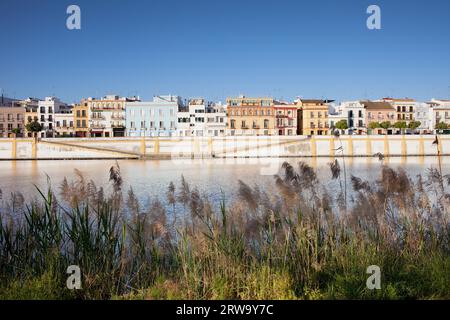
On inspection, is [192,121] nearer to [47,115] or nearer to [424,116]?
[47,115]

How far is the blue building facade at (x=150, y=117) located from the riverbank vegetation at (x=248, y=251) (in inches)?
1928

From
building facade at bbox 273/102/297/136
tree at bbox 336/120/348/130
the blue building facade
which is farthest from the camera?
building facade at bbox 273/102/297/136

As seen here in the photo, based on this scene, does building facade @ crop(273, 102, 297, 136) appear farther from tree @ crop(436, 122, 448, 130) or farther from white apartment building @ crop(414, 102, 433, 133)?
tree @ crop(436, 122, 448, 130)

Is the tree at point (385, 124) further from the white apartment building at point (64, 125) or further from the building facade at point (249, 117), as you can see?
the white apartment building at point (64, 125)

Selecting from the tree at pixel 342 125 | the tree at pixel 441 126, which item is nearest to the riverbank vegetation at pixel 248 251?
the tree at pixel 342 125

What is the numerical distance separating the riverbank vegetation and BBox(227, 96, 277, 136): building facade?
4818 centimetres

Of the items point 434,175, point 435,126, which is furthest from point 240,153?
point 434,175

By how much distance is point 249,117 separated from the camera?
177ft

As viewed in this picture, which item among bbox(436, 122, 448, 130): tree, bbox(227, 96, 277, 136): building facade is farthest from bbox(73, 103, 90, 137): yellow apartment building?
bbox(436, 122, 448, 130): tree

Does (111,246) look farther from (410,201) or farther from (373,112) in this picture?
(373,112)

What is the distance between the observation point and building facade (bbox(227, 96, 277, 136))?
176 feet

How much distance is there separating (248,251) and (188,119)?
49.3m

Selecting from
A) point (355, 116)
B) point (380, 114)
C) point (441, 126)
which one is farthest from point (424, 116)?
point (355, 116)
